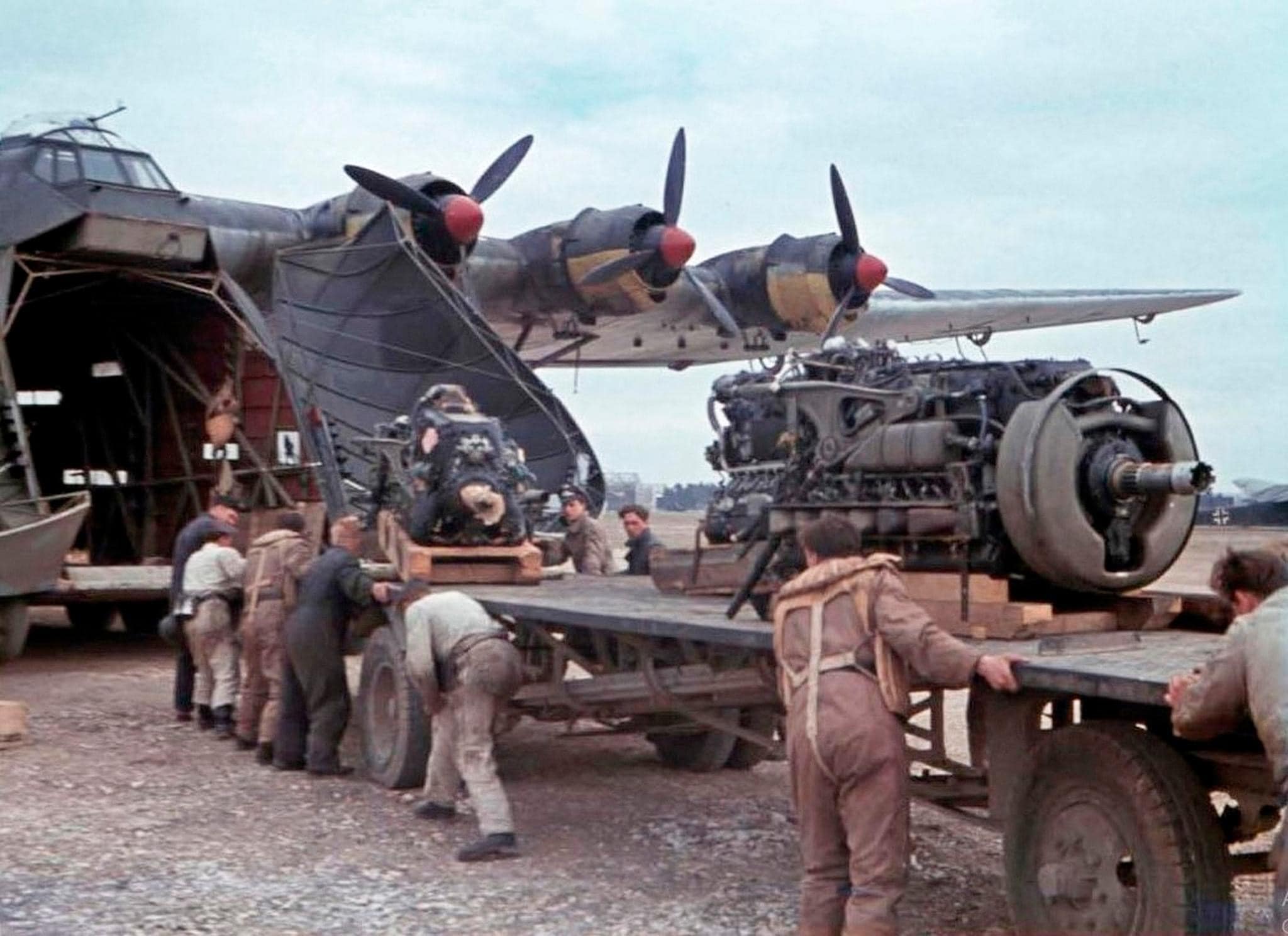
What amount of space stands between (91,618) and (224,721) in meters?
7.21

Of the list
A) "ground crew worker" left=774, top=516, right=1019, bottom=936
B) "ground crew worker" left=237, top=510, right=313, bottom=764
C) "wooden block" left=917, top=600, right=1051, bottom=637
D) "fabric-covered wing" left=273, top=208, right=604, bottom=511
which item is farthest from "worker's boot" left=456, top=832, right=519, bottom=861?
"fabric-covered wing" left=273, top=208, right=604, bottom=511

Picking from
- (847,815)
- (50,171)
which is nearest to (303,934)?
(847,815)

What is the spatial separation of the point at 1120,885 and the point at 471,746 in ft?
11.0

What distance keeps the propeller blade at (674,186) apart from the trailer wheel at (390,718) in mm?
Answer: 10095

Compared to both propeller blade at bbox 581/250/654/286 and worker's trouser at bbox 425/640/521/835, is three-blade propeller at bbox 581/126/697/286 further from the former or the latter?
worker's trouser at bbox 425/640/521/835

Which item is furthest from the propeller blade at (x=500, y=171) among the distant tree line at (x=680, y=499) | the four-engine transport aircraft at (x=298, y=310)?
the distant tree line at (x=680, y=499)

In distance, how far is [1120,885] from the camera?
4789mm

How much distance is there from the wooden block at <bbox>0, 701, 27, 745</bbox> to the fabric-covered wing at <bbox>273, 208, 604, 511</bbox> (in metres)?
3.91

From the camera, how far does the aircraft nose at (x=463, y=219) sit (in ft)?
52.7

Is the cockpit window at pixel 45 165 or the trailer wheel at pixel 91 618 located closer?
the cockpit window at pixel 45 165

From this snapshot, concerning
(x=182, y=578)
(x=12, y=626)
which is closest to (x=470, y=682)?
(x=182, y=578)

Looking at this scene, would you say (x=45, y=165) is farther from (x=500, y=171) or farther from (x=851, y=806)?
(x=851, y=806)

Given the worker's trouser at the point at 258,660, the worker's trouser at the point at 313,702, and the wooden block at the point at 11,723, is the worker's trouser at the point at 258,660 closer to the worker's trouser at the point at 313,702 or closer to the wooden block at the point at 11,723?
the worker's trouser at the point at 313,702

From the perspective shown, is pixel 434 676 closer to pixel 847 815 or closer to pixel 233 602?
pixel 847 815
